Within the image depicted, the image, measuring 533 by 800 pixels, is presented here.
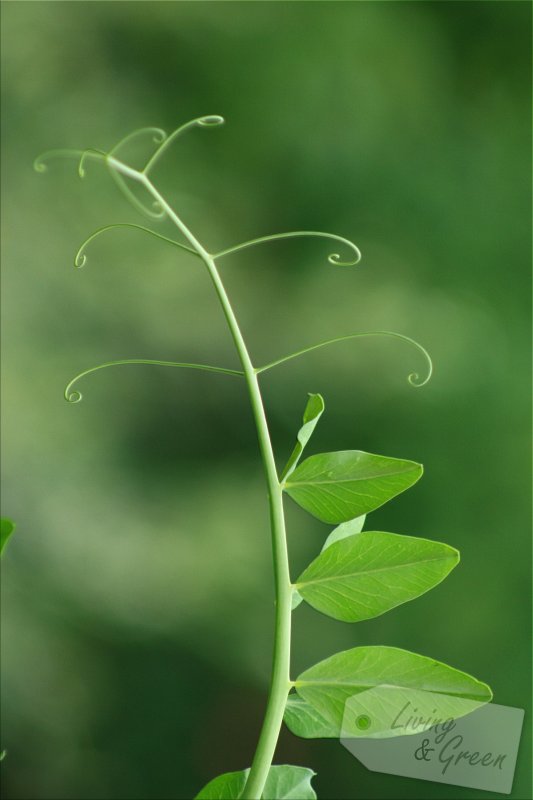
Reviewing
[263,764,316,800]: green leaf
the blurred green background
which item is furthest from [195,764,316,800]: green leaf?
the blurred green background

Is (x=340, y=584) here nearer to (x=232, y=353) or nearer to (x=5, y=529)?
(x=5, y=529)

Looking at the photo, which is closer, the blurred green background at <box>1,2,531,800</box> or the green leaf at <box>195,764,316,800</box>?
the green leaf at <box>195,764,316,800</box>

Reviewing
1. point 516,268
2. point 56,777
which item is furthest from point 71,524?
point 516,268

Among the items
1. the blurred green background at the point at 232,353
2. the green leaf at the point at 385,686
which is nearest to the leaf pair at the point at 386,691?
the green leaf at the point at 385,686

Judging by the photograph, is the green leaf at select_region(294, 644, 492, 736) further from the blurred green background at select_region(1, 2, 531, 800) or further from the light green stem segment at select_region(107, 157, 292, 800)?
the blurred green background at select_region(1, 2, 531, 800)

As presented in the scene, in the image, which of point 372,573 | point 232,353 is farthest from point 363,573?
point 232,353

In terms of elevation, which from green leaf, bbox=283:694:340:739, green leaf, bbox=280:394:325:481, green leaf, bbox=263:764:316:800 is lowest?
green leaf, bbox=263:764:316:800
